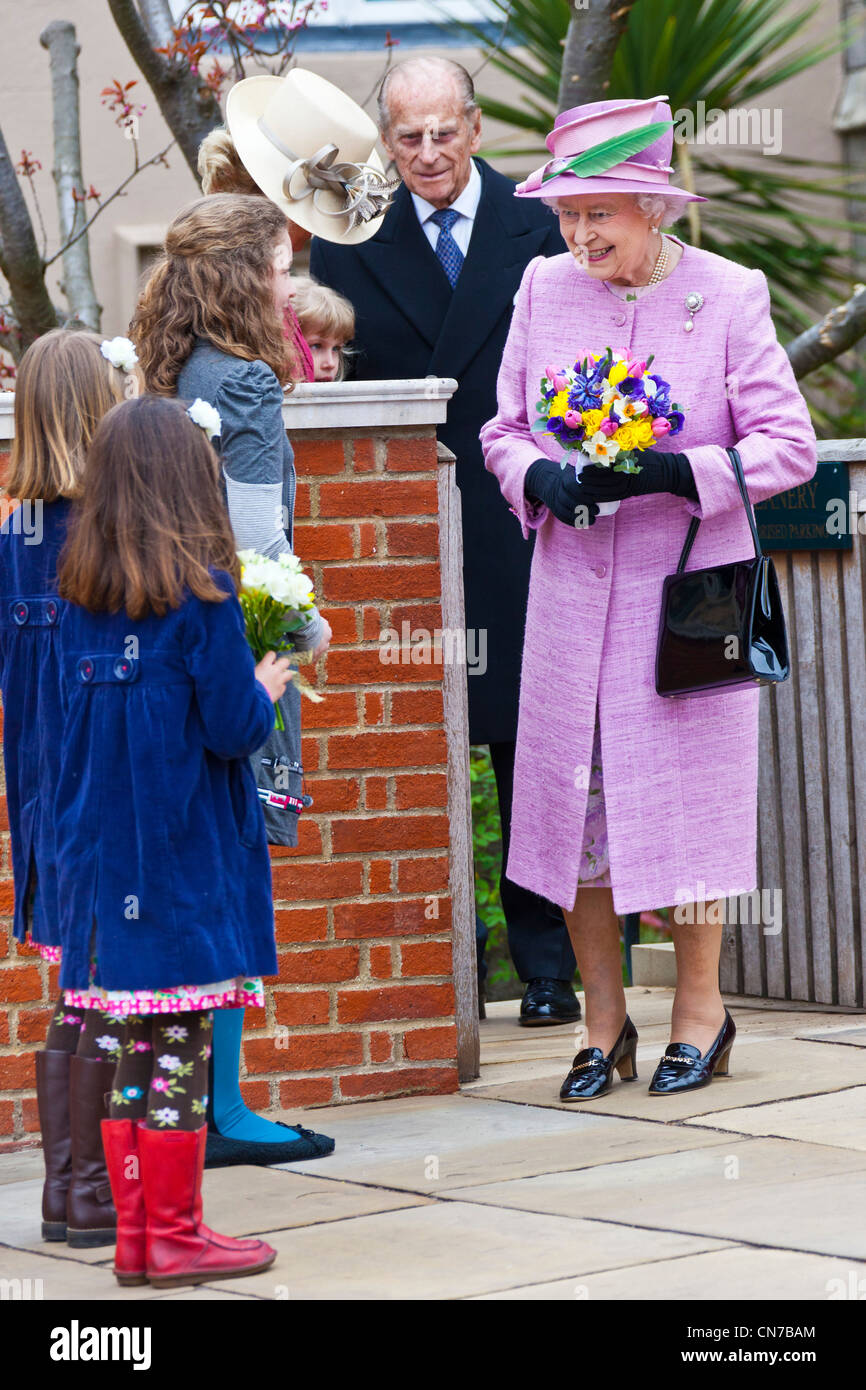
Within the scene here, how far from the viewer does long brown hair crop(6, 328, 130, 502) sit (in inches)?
129

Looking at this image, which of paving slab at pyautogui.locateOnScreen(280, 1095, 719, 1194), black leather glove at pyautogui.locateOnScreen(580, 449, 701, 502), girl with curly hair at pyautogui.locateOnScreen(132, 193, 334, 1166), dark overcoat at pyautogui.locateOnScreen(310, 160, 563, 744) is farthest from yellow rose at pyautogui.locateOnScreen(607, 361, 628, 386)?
paving slab at pyautogui.locateOnScreen(280, 1095, 719, 1194)

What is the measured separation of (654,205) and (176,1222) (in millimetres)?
2148

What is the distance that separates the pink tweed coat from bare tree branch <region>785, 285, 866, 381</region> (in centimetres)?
216

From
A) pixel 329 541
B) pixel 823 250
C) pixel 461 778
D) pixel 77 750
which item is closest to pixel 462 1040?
pixel 461 778

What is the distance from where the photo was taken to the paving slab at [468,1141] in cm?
353

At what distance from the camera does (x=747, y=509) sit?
12.7 feet

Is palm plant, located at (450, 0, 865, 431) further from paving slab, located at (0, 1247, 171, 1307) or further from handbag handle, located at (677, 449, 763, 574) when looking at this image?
paving slab, located at (0, 1247, 171, 1307)

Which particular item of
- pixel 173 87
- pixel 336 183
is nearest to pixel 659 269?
pixel 336 183

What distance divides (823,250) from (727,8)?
94 centimetres

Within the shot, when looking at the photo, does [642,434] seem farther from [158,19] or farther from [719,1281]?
[158,19]

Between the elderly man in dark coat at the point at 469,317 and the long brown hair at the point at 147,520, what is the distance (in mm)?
1916
